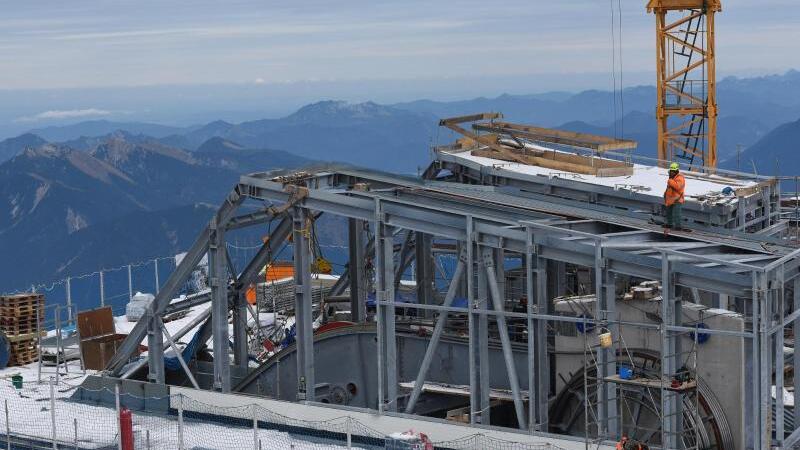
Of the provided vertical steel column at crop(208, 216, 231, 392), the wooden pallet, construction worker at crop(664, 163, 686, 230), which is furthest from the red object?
construction worker at crop(664, 163, 686, 230)

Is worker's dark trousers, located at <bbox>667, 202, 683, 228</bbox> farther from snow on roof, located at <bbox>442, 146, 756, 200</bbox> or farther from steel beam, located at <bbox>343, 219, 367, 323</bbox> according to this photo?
steel beam, located at <bbox>343, 219, 367, 323</bbox>

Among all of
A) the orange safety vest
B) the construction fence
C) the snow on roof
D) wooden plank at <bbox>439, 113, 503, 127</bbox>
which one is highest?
wooden plank at <bbox>439, 113, 503, 127</bbox>

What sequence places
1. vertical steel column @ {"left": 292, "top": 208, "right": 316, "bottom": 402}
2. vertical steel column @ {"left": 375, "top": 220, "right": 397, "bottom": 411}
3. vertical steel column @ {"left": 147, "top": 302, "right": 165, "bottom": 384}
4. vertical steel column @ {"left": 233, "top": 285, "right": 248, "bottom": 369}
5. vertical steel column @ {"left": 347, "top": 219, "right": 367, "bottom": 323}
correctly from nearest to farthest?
vertical steel column @ {"left": 375, "top": 220, "right": 397, "bottom": 411} < vertical steel column @ {"left": 292, "top": 208, "right": 316, "bottom": 402} < vertical steel column @ {"left": 147, "top": 302, "right": 165, "bottom": 384} < vertical steel column @ {"left": 347, "top": 219, "right": 367, "bottom": 323} < vertical steel column @ {"left": 233, "top": 285, "right": 248, "bottom": 369}

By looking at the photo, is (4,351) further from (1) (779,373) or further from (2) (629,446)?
(1) (779,373)

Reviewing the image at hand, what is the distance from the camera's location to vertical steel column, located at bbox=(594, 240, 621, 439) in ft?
78.7

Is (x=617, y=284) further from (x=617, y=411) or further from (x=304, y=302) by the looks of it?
(x=304, y=302)

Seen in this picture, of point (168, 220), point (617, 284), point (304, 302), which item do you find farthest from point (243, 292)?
point (168, 220)

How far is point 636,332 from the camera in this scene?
1013 inches

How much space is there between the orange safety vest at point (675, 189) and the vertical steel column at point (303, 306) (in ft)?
27.1

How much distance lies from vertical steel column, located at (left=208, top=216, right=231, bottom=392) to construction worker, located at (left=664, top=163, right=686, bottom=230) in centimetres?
1070

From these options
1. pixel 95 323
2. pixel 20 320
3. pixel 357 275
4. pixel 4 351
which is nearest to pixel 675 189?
pixel 357 275

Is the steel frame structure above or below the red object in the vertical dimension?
above

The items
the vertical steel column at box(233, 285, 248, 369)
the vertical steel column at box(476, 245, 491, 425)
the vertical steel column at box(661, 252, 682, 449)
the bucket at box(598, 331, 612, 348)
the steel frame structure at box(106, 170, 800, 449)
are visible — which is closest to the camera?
the steel frame structure at box(106, 170, 800, 449)

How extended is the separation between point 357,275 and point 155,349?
5.61 m
